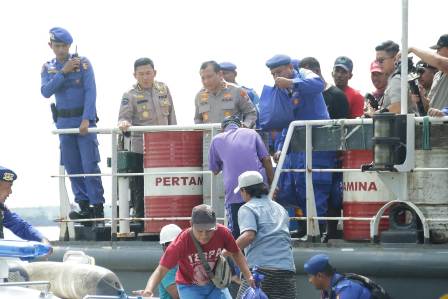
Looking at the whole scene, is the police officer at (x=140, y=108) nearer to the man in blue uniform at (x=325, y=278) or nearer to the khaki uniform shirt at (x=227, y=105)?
the khaki uniform shirt at (x=227, y=105)

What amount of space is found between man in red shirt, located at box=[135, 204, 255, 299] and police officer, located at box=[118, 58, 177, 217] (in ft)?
10.2

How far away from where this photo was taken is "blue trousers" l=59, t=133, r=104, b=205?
502 inches

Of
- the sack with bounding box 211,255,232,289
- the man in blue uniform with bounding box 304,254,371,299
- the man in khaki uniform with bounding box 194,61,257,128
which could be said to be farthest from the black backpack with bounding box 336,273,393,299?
the man in khaki uniform with bounding box 194,61,257,128

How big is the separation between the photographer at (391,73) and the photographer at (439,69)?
21 centimetres

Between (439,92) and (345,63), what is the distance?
4.89 feet

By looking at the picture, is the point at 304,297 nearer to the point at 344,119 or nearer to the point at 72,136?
the point at 344,119

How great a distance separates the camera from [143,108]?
492 inches

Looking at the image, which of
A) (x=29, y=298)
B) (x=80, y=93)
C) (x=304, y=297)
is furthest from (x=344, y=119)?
(x=29, y=298)

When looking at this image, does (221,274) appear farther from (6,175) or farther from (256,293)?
(6,175)

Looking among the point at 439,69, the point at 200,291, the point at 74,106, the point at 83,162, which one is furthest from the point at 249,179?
the point at 74,106

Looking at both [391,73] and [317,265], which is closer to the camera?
[317,265]

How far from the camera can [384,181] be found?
10562 millimetres

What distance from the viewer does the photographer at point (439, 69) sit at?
10.4 metres

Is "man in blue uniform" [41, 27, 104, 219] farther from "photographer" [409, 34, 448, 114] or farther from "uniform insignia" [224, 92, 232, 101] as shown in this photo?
"photographer" [409, 34, 448, 114]
